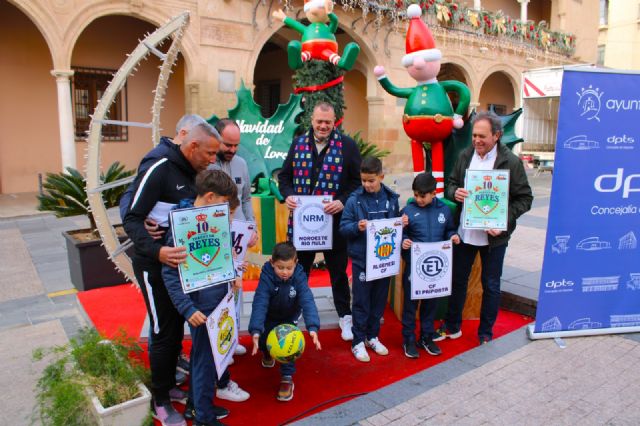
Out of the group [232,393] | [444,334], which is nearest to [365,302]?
[444,334]

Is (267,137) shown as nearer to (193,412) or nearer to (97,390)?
(193,412)

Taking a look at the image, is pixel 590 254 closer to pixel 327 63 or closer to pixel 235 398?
pixel 235 398

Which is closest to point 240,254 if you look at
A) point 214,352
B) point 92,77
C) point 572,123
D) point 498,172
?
point 214,352

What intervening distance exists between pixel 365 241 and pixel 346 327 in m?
0.88

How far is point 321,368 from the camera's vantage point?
142 inches

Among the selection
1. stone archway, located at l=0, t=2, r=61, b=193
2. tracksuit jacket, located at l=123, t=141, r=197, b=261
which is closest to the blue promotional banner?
tracksuit jacket, located at l=123, t=141, r=197, b=261

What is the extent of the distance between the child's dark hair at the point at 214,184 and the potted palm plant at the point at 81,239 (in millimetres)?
3207

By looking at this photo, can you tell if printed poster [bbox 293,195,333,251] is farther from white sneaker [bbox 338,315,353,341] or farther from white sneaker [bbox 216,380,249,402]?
white sneaker [bbox 216,380,249,402]

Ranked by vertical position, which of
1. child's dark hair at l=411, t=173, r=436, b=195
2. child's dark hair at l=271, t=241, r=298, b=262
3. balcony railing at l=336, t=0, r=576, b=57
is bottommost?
child's dark hair at l=271, t=241, r=298, b=262

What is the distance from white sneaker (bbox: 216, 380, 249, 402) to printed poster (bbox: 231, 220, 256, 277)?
0.74 m

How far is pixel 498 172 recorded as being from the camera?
366 centimetres

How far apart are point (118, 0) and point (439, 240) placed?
1026 centimetres

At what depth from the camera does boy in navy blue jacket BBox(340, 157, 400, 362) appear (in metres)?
3.55

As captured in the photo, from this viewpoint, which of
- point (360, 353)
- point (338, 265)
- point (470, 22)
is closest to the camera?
point (360, 353)
